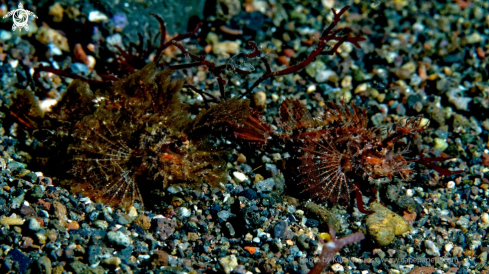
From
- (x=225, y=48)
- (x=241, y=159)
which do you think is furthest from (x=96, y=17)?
(x=241, y=159)

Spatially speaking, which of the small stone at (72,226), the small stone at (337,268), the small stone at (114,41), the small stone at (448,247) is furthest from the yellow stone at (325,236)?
the small stone at (114,41)

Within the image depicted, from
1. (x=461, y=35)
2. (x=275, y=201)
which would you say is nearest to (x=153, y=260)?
(x=275, y=201)

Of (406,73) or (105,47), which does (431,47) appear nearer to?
(406,73)

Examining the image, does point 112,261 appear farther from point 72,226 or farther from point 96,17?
point 96,17

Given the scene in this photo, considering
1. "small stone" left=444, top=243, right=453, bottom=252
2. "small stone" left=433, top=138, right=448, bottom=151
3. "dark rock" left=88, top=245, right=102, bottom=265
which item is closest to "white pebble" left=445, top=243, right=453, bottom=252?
"small stone" left=444, top=243, right=453, bottom=252

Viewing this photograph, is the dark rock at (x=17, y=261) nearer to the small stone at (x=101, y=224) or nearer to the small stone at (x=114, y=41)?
the small stone at (x=101, y=224)
